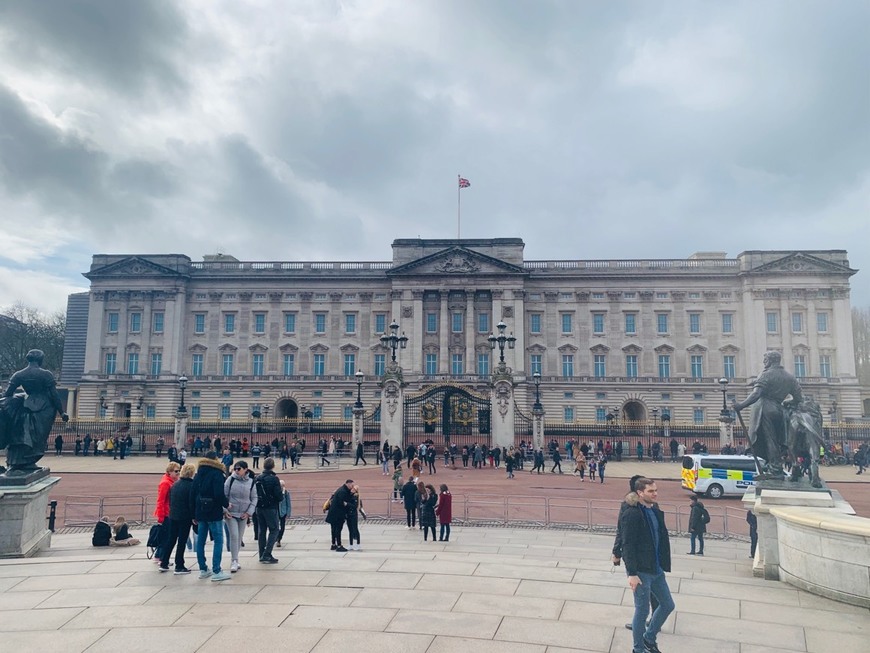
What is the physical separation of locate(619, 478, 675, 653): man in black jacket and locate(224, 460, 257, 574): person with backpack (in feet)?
19.7

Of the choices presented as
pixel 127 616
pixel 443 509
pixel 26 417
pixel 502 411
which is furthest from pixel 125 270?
pixel 127 616

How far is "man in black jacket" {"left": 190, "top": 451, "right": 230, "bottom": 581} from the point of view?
359 inches

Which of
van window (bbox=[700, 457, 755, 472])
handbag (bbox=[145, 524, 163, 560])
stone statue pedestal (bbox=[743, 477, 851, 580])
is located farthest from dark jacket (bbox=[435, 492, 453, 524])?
van window (bbox=[700, 457, 755, 472])

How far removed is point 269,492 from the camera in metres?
10.8

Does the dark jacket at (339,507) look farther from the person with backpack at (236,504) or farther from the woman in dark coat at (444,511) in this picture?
the woman in dark coat at (444,511)

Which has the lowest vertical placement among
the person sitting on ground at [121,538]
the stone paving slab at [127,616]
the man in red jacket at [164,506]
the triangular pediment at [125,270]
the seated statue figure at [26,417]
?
the person sitting on ground at [121,538]

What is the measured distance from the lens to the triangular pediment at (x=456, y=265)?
2488 inches

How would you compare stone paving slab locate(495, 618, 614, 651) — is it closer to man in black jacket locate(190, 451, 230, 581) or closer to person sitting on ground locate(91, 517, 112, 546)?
man in black jacket locate(190, 451, 230, 581)

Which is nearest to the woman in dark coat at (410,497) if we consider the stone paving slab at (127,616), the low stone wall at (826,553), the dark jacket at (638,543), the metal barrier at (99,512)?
the metal barrier at (99,512)

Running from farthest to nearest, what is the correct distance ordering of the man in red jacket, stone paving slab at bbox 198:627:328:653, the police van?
the police van < the man in red jacket < stone paving slab at bbox 198:627:328:653

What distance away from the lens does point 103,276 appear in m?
65.4

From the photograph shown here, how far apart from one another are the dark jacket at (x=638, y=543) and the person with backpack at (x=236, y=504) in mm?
5941

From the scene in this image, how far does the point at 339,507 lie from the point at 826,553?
27.3 feet

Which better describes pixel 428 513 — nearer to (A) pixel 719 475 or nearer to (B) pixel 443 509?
(B) pixel 443 509
